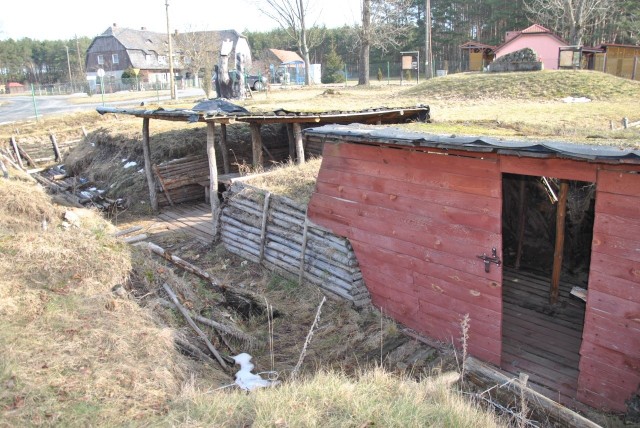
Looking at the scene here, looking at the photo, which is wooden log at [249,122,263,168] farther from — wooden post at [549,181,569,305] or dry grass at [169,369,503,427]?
dry grass at [169,369,503,427]

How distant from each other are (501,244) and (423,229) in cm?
126

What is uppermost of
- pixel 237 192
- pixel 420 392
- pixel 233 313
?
pixel 237 192

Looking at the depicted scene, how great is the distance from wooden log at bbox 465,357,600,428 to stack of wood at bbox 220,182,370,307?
2.97 meters

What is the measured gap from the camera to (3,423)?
422 cm

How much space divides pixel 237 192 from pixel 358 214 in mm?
4123

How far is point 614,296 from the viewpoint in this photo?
5531 mm

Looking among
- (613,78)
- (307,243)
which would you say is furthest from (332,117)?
(613,78)

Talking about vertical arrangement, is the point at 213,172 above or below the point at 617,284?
above

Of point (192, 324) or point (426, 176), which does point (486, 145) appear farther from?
point (192, 324)

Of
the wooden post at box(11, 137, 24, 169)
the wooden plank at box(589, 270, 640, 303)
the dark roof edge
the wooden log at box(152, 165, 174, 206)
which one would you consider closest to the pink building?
the wooden log at box(152, 165, 174, 206)

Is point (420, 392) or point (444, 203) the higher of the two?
point (444, 203)

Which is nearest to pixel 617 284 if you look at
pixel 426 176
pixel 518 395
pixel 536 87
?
pixel 518 395

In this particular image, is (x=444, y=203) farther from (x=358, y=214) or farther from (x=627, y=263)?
(x=627, y=263)

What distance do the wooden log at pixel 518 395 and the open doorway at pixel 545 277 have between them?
104cm
